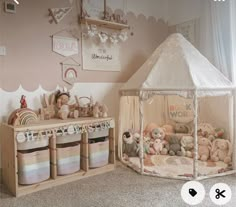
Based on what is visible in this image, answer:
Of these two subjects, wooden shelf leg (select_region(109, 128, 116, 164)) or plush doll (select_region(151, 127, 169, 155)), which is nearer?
wooden shelf leg (select_region(109, 128, 116, 164))

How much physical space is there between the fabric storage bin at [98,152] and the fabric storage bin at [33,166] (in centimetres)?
49

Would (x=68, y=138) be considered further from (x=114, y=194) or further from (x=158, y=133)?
(x=158, y=133)

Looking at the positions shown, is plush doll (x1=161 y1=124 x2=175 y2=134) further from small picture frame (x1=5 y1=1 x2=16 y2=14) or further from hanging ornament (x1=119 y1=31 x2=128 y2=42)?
small picture frame (x1=5 y1=1 x2=16 y2=14)

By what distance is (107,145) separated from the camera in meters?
2.87

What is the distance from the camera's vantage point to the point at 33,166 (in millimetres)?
2332


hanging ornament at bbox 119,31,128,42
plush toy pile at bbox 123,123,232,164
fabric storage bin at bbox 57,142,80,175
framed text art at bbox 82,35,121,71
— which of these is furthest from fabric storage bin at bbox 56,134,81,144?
hanging ornament at bbox 119,31,128,42

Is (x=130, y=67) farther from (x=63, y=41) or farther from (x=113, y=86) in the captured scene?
(x=63, y=41)

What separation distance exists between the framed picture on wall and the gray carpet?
1965 mm

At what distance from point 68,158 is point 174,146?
4.65ft

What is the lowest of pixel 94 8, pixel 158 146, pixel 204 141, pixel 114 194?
pixel 114 194

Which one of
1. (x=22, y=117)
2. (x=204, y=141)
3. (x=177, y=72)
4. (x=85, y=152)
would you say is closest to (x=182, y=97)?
(x=177, y=72)

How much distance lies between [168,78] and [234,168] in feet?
3.95

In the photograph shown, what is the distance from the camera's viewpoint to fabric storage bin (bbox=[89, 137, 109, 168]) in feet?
9.00

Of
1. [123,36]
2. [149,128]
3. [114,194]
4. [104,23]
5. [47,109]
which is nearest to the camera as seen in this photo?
[114,194]
